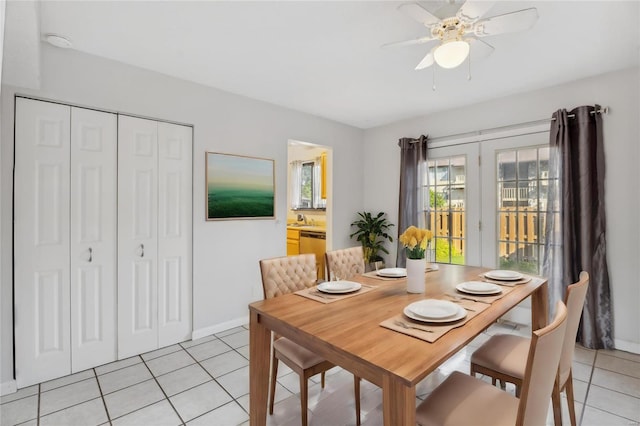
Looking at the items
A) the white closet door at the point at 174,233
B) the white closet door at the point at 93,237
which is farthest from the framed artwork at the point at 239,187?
the white closet door at the point at 93,237

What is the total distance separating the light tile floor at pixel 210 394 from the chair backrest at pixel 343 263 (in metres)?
0.78

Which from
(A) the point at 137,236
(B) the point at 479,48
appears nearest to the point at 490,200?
(B) the point at 479,48

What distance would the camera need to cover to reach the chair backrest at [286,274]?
7.25ft

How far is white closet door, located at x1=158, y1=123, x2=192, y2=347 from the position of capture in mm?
3006

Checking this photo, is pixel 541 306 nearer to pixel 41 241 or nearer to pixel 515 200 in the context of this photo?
pixel 515 200

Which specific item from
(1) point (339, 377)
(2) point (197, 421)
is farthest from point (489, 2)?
(2) point (197, 421)

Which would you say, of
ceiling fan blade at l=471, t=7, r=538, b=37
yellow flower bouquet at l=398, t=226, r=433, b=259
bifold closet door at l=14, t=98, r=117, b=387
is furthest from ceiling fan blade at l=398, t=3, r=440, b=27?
bifold closet door at l=14, t=98, r=117, b=387

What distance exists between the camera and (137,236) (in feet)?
9.41

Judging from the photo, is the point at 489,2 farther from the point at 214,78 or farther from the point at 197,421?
the point at 197,421

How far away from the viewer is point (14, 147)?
230cm

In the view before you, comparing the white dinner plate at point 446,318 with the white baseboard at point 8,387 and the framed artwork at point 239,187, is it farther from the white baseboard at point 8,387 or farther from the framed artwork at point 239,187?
the white baseboard at point 8,387

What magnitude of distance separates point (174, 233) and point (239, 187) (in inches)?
32.1

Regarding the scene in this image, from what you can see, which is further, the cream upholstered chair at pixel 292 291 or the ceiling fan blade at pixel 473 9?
the cream upholstered chair at pixel 292 291

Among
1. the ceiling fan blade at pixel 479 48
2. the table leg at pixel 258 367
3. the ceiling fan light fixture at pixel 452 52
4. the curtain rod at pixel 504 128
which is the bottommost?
the table leg at pixel 258 367
